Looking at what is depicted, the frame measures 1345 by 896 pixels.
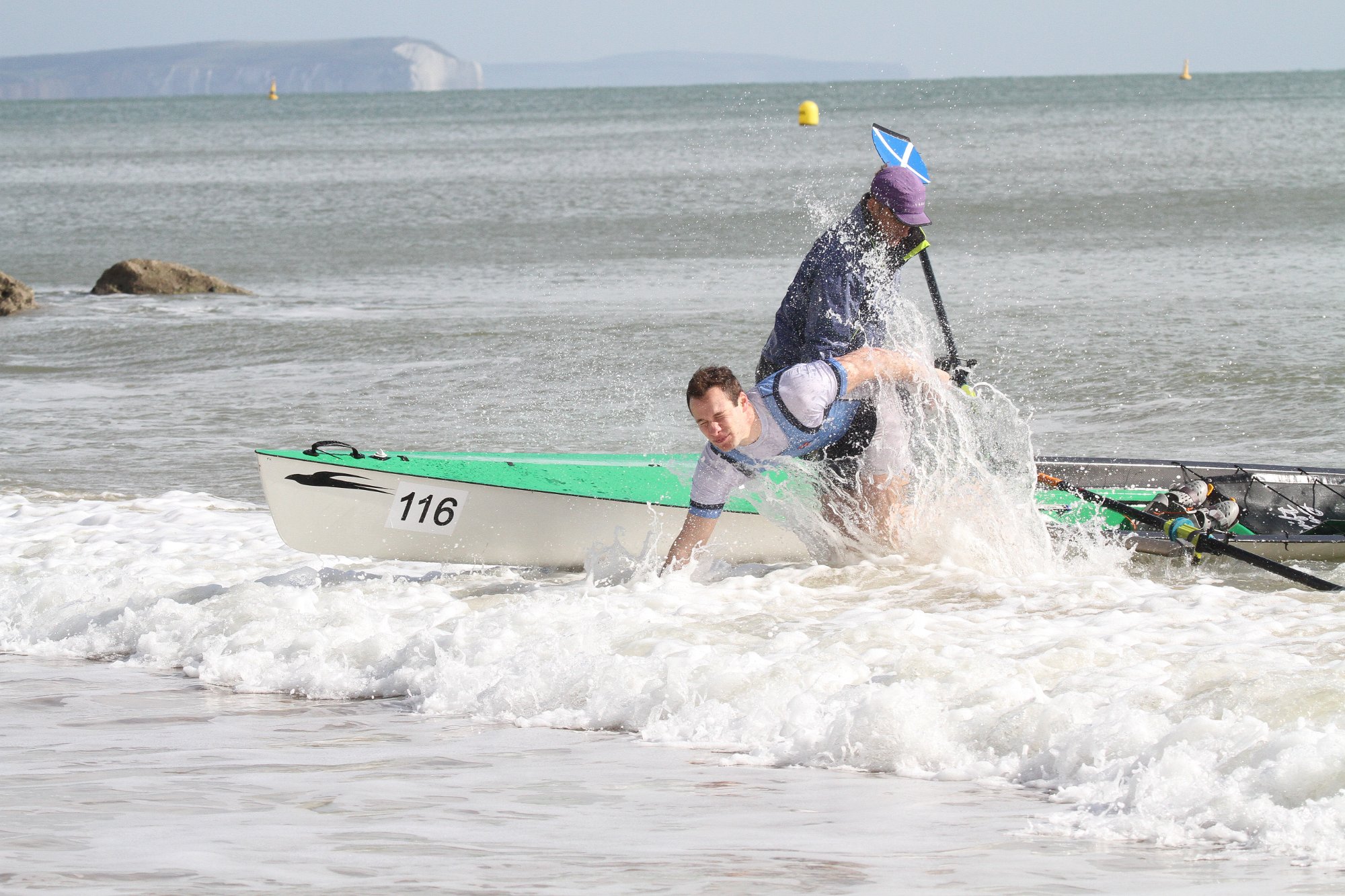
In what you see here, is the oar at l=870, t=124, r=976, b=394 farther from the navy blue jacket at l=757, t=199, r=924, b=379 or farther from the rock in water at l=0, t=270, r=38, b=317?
the rock in water at l=0, t=270, r=38, b=317

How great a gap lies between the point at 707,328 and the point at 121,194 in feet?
94.8

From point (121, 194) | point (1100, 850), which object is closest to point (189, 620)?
point (1100, 850)

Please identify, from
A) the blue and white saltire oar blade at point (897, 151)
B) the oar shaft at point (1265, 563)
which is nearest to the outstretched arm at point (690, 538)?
the blue and white saltire oar blade at point (897, 151)

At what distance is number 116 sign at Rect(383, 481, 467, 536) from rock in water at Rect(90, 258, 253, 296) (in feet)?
43.5

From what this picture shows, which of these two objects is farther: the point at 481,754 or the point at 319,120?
the point at 319,120

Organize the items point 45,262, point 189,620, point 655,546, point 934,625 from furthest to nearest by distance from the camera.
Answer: point 45,262 → point 655,546 → point 189,620 → point 934,625

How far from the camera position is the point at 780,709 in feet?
14.6

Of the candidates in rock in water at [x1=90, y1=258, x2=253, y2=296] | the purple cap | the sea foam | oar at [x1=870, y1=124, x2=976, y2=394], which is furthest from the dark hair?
rock in water at [x1=90, y1=258, x2=253, y2=296]

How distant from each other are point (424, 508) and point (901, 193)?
245cm

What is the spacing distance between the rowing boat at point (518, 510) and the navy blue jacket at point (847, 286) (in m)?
1.14

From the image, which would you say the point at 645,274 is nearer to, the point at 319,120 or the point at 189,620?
the point at 189,620

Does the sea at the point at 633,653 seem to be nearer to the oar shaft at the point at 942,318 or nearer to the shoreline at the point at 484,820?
the shoreline at the point at 484,820

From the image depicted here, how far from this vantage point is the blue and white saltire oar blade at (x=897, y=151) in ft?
19.1

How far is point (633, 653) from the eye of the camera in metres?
5.08
